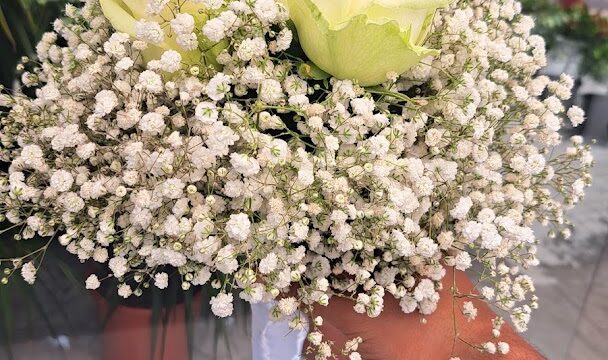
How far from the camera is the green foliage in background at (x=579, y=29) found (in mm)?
1727

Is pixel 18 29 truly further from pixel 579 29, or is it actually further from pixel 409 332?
pixel 579 29

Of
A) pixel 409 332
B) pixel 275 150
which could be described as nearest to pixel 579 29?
pixel 409 332

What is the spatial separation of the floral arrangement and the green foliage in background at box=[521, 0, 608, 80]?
1.20 meters

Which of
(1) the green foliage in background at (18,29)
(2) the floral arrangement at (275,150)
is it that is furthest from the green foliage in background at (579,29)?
(1) the green foliage in background at (18,29)

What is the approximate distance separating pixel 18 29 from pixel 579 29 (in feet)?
5.01

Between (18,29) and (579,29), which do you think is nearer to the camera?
(18,29)

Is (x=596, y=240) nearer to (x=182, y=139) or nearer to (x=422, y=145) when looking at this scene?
(x=422, y=145)

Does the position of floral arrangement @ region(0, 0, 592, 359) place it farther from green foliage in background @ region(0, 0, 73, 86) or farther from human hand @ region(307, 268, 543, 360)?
green foliage in background @ region(0, 0, 73, 86)

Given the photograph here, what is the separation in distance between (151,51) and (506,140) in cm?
39

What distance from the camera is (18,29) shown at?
78cm

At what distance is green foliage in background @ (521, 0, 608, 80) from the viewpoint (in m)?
1.73

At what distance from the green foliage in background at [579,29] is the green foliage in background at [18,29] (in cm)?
130

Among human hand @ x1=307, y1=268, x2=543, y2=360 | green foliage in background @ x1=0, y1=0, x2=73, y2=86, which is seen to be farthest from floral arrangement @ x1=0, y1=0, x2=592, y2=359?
green foliage in background @ x1=0, y1=0, x2=73, y2=86

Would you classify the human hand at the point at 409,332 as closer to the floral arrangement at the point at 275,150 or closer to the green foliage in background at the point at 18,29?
the floral arrangement at the point at 275,150
